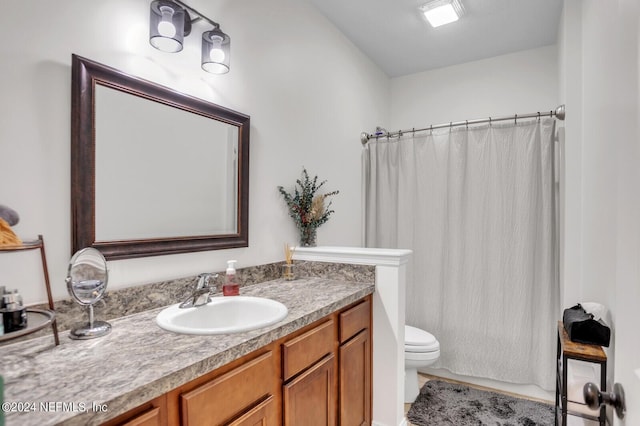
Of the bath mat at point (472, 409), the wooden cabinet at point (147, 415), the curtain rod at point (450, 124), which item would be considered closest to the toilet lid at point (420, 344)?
the bath mat at point (472, 409)

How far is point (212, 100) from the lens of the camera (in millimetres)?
1688

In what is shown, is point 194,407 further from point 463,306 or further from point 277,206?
point 463,306

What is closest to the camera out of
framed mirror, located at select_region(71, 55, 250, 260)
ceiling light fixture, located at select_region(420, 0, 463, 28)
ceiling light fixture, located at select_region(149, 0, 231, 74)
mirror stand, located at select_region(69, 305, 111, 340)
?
mirror stand, located at select_region(69, 305, 111, 340)

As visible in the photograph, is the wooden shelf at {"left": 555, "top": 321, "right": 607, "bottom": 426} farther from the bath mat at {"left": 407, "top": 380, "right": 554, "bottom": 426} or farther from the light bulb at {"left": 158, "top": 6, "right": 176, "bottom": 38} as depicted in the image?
the light bulb at {"left": 158, "top": 6, "right": 176, "bottom": 38}

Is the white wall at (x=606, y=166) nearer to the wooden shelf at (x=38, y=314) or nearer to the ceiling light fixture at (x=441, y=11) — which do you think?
the ceiling light fixture at (x=441, y=11)

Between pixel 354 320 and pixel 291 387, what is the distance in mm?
533

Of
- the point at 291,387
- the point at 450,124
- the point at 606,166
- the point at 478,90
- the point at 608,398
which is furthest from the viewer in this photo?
the point at 478,90

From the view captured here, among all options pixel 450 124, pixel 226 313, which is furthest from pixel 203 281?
pixel 450 124

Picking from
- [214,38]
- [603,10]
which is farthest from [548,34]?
[214,38]

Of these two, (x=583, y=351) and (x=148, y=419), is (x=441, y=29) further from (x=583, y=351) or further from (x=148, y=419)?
(x=148, y=419)

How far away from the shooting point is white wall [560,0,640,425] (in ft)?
2.11

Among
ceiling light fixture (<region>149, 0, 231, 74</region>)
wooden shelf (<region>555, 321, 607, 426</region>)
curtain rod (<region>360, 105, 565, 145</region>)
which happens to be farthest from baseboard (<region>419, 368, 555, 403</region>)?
ceiling light fixture (<region>149, 0, 231, 74</region>)

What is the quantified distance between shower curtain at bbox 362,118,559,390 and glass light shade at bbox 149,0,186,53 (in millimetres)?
1999

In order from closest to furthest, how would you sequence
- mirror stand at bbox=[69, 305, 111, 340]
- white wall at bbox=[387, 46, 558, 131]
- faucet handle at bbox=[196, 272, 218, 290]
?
mirror stand at bbox=[69, 305, 111, 340] → faucet handle at bbox=[196, 272, 218, 290] → white wall at bbox=[387, 46, 558, 131]
